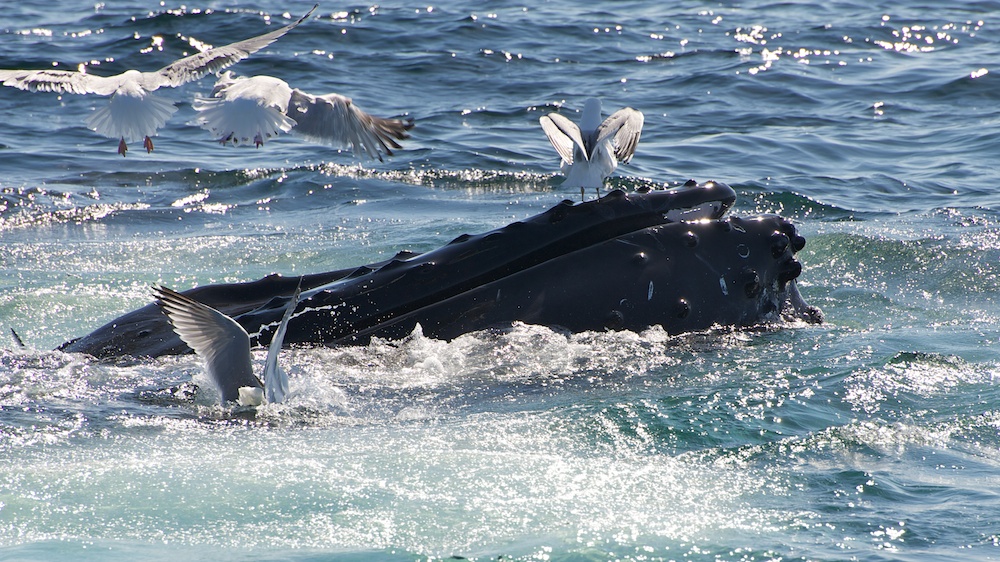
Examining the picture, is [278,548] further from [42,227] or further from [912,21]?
[912,21]

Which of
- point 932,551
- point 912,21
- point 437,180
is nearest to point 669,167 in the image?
point 437,180

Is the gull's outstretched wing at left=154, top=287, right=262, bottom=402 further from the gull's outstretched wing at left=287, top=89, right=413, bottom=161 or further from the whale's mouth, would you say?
the gull's outstretched wing at left=287, top=89, right=413, bottom=161

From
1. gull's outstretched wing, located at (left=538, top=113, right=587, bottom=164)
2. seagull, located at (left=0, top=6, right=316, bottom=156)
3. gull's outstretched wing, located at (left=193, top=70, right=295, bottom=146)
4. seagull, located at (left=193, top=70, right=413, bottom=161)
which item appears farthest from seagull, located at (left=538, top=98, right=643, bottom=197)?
seagull, located at (left=0, top=6, right=316, bottom=156)

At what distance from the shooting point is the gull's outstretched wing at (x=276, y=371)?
408 cm

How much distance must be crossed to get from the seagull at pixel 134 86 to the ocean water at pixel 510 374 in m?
1.00

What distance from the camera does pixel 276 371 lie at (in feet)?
13.8

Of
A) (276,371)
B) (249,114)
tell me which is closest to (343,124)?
(249,114)

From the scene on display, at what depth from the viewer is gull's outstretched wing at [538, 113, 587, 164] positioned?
830cm

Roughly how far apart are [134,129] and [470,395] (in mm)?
5439

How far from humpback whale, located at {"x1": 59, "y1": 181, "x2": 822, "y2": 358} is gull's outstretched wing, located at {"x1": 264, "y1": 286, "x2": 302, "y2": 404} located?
24.3 inches

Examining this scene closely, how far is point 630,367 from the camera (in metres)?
4.96

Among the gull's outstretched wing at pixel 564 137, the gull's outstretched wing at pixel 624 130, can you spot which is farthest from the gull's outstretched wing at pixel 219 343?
the gull's outstretched wing at pixel 624 130

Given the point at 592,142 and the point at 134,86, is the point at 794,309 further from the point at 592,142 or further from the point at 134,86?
the point at 134,86

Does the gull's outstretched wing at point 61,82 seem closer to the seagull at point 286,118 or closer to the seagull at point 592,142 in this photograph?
the seagull at point 286,118
